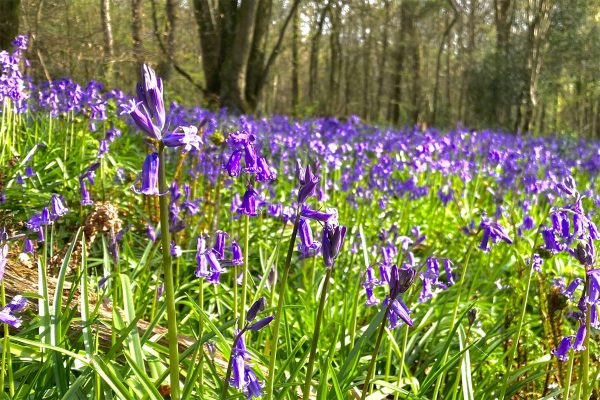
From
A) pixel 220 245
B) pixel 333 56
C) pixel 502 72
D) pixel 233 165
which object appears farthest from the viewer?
pixel 333 56

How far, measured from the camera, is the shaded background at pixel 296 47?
1059cm

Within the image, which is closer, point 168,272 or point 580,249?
point 168,272

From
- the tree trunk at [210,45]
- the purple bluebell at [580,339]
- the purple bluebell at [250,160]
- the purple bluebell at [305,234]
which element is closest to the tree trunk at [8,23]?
the purple bluebell at [250,160]

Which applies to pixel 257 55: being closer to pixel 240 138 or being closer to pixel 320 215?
pixel 240 138

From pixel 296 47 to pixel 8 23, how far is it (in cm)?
2026

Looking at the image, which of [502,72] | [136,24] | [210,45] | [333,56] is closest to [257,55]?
[210,45]

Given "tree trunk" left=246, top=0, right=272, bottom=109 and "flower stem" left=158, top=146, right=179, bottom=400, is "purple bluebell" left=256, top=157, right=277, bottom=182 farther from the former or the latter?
"tree trunk" left=246, top=0, right=272, bottom=109

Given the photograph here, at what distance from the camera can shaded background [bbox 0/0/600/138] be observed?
10.6 metres

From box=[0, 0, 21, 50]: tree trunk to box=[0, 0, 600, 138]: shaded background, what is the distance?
1 cm

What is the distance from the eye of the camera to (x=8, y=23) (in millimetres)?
7523

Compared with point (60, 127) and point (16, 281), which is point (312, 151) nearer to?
point (60, 127)

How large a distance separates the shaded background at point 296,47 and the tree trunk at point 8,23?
1 centimetres

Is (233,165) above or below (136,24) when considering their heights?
below

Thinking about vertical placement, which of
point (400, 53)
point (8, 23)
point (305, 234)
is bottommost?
point (305, 234)
